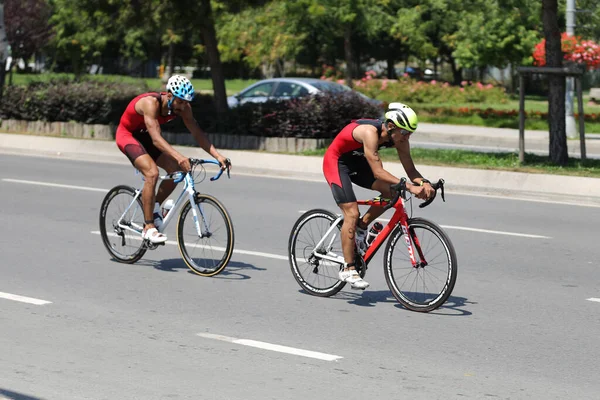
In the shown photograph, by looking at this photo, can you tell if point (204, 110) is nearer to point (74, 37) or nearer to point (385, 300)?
point (385, 300)

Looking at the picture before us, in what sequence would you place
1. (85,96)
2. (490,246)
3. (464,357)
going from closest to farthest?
(464,357), (490,246), (85,96)

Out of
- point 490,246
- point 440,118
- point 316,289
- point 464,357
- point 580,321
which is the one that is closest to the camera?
point 464,357

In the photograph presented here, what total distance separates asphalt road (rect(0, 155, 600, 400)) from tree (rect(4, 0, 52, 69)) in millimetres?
32491

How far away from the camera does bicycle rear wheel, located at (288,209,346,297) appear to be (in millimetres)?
8758

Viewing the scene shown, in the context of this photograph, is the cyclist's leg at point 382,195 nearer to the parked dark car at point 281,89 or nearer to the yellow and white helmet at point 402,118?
the yellow and white helmet at point 402,118

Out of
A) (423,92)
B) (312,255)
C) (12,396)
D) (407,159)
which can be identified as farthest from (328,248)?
(423,92)

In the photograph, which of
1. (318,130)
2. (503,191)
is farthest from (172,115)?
(318,130)

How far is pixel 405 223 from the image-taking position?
820 cm

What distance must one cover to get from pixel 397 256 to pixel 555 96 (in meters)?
11.5

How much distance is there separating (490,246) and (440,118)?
2129 cm

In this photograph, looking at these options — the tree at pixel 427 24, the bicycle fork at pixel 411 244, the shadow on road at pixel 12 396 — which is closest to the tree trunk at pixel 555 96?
the bicycle fork at pixel 411 244

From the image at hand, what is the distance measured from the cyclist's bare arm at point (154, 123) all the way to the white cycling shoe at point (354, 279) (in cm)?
179

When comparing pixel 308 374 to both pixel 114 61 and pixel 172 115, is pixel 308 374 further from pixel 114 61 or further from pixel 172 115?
pixel 114 61

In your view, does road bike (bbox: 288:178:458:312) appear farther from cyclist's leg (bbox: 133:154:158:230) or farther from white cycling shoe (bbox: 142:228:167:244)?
cyclist's leg (bbox: 133:154:158:230)
